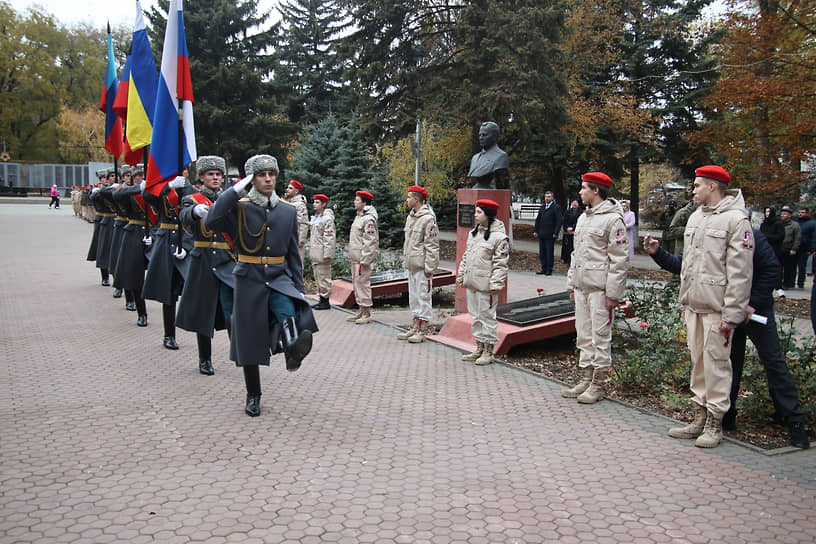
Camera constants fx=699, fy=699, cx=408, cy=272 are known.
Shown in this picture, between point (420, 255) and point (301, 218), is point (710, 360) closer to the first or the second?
point (420, 255)

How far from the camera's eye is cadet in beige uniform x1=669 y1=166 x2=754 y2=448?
195 inches

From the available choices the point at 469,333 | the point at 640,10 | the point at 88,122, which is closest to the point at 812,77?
the point at 469,333

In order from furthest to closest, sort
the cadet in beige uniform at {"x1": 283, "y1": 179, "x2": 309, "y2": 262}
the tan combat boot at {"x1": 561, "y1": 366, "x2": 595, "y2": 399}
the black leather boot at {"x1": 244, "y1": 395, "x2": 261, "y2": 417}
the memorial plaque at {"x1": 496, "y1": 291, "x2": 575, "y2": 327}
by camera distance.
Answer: the cadet in beige uniform at {"x1": 283, "y1": 179, "x2": 309, "y2": 262} < the memorial plaque at {"x1": 496, "y1": 291, "x2": 575, "y2": 327} < the tan combat boot at {"x1": 561, "y1": 366, "x2": 595, "y2": 399} < the black leather boot at {"x1": 244, "y1": 395, "x2": 261, "y2": 417}

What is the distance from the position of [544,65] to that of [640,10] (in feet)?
27.3

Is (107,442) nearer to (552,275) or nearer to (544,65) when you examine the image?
(552,275)

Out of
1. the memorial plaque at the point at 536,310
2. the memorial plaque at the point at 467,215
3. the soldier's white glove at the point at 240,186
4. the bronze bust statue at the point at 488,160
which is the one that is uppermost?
the bronze bust statue at the point at 488,160

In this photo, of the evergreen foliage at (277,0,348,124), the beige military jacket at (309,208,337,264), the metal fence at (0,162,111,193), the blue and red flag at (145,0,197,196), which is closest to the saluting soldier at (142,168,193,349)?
the blue and red flag at (145,0,197,196)

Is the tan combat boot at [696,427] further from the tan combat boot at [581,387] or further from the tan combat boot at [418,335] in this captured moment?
the tan combat boot at [418,335]

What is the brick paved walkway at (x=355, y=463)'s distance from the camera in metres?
3.86

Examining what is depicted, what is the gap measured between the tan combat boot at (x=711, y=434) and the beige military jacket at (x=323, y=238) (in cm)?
743

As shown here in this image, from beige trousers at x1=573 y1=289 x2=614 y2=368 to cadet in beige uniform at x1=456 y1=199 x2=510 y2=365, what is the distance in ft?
4.53

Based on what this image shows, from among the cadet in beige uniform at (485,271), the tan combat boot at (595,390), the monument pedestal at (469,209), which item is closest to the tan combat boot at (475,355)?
the cadet in beige uniform at (485,271)

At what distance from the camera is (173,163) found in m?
7.44

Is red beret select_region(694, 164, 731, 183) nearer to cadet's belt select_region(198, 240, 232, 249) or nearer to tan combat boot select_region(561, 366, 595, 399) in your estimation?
tan combat boot select_region(561, 366, 595, 399)
